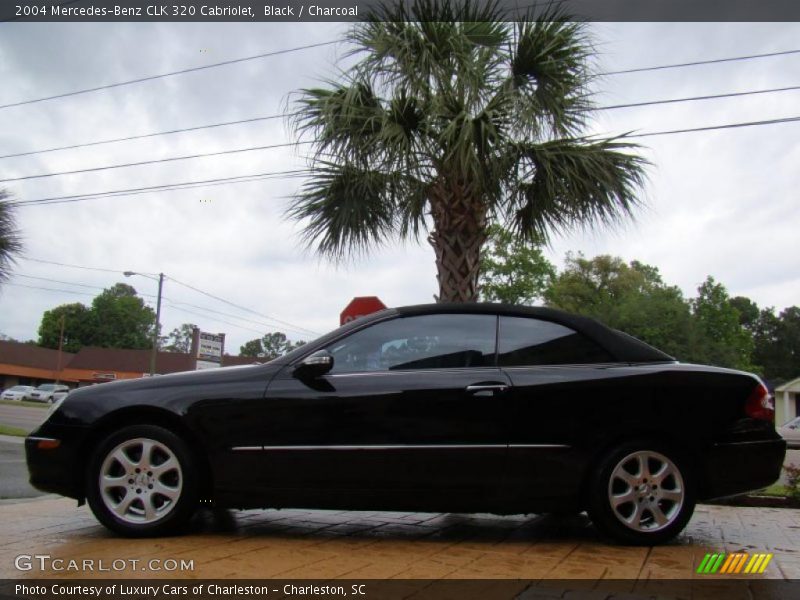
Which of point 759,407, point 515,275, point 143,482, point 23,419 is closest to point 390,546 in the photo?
point 143,482

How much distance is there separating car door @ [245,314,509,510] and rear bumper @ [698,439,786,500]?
3.83ft

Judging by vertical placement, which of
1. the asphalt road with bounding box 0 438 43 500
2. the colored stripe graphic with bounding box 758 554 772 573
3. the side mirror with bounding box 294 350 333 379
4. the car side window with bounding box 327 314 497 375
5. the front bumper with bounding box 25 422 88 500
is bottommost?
the asphalt road with bounding box 0 438 43 500

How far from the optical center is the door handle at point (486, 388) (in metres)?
3.95

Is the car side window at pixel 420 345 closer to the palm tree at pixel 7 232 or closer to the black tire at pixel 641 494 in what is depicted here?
the black tire at pixel 641 494

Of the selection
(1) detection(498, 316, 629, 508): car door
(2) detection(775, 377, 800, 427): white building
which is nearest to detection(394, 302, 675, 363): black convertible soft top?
Answer: (1) detection(498, 316, 629, 508): car door

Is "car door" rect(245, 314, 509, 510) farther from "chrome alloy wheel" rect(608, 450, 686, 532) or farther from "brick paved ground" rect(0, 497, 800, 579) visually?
"chrome alloy wheel" rect(608, 450, 686, 532)

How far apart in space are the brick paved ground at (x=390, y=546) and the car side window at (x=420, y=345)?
39.1 inches

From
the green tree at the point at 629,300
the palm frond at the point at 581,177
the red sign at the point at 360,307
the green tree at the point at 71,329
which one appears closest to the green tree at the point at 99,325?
the green tree at the point at 71,329

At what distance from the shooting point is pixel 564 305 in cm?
4912

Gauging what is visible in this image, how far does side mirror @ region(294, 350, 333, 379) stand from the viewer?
13.0ft

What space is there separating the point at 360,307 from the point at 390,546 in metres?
5.26

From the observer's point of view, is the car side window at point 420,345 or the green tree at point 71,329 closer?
the car side window at point 420,345

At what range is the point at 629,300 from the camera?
46.5 m

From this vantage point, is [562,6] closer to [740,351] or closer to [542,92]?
[542,92]
